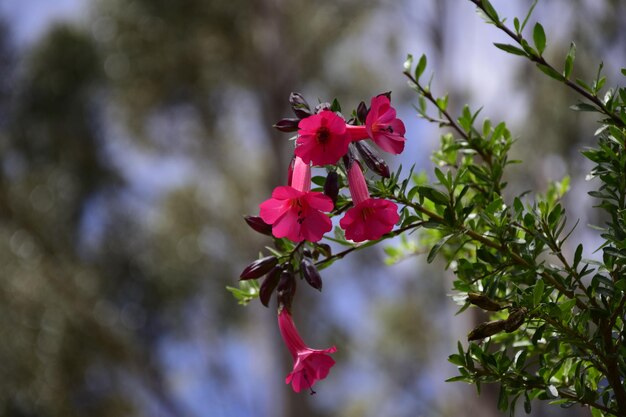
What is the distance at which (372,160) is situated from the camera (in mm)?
1000

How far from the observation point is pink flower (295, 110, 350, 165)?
0.94 metres

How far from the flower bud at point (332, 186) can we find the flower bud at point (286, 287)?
4.8 inches

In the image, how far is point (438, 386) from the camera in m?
9.95

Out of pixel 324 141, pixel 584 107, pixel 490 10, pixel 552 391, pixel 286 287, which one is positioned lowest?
pixel 552 391

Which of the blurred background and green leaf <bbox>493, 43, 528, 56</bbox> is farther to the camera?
the blurred background

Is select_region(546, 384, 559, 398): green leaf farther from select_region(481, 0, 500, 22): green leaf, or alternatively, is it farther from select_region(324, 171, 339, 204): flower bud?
select_region(481, 0, 500, 22): green leaf

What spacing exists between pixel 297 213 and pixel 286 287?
108mm

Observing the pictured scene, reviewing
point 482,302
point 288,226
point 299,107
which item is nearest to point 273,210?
point 288,226

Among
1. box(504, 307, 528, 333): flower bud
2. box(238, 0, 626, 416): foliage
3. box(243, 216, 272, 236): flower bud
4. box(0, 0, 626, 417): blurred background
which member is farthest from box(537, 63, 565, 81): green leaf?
box(0, 0, 626, 417): blurred background

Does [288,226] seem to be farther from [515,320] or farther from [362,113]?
[515,320]

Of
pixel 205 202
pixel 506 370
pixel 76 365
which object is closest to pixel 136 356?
pixel 76 365

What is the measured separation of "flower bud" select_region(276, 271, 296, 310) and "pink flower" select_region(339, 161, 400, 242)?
0.10m

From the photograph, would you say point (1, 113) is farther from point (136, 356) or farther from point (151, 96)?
point (136, 356)

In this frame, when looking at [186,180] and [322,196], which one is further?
[186,180]
